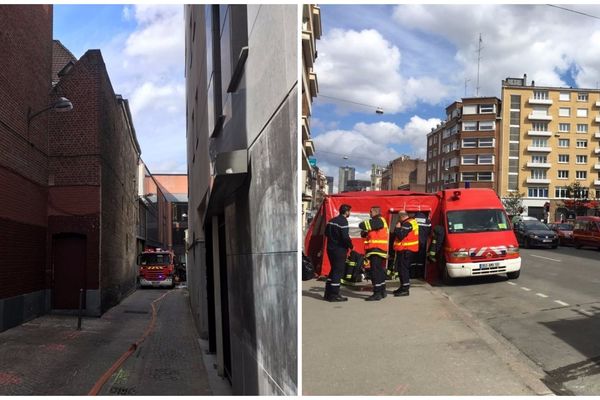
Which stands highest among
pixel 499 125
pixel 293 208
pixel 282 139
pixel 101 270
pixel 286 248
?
pixel 499 125

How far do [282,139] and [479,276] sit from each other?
11578mm

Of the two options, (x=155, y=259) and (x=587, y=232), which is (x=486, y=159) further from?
(x=155, y=259)

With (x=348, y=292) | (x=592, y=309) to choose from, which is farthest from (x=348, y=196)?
(x=592, y=309)

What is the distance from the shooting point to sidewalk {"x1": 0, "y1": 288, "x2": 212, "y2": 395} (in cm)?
841

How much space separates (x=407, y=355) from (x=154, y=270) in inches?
1215

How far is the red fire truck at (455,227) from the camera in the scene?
1293 centimetres

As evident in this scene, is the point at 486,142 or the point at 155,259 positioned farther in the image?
the point at 486,142

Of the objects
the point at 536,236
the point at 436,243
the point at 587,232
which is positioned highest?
the point at 436,243

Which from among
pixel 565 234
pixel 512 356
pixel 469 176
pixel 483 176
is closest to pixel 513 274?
pixel 512 356

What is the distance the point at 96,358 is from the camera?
422 inches

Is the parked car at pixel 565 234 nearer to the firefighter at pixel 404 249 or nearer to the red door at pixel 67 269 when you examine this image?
the firefighter at pixel 404 249

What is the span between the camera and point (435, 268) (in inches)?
545

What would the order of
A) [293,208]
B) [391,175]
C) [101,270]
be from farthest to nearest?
[391,175]
[101,270]
[293,208]

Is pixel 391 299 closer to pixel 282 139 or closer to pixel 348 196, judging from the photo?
pixel 348 196
